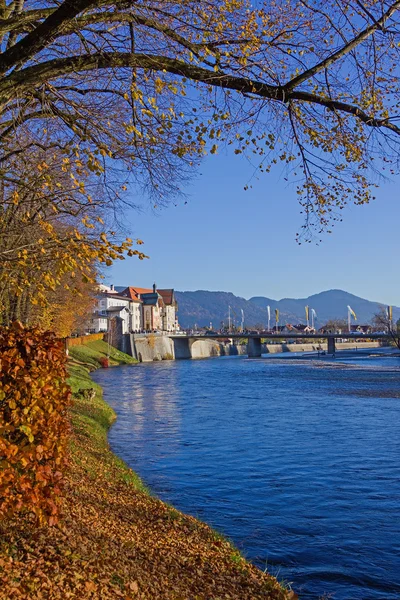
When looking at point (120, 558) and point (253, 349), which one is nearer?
point (120, 558)

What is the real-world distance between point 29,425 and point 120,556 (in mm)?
2038

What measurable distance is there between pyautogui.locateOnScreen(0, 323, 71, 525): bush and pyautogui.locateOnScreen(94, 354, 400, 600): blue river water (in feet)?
14.7

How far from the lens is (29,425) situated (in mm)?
6715

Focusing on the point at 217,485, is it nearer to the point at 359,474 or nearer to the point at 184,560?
the point at 359,474

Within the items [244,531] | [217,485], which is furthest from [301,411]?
[244,531]

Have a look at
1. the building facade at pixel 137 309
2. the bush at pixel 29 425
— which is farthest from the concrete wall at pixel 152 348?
the bush at pixel 29 425

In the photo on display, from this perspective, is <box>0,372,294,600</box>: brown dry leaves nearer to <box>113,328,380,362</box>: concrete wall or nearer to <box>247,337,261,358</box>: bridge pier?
<box>113,328,380,362</box>: concrete wall

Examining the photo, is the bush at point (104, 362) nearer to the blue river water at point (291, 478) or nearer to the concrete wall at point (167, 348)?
the concrete wall at point (167, 348)

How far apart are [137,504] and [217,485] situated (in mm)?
5284

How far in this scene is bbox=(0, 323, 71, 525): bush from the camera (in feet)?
21.2

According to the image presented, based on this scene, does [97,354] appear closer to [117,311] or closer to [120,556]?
[117,311]

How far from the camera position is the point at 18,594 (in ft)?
18.0

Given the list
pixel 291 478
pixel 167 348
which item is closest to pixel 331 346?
pixel 167 348

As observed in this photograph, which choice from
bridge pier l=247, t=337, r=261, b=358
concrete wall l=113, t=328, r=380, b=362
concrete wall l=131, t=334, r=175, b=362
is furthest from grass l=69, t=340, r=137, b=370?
bridge pier l=247, t=337, r=261, b=358
